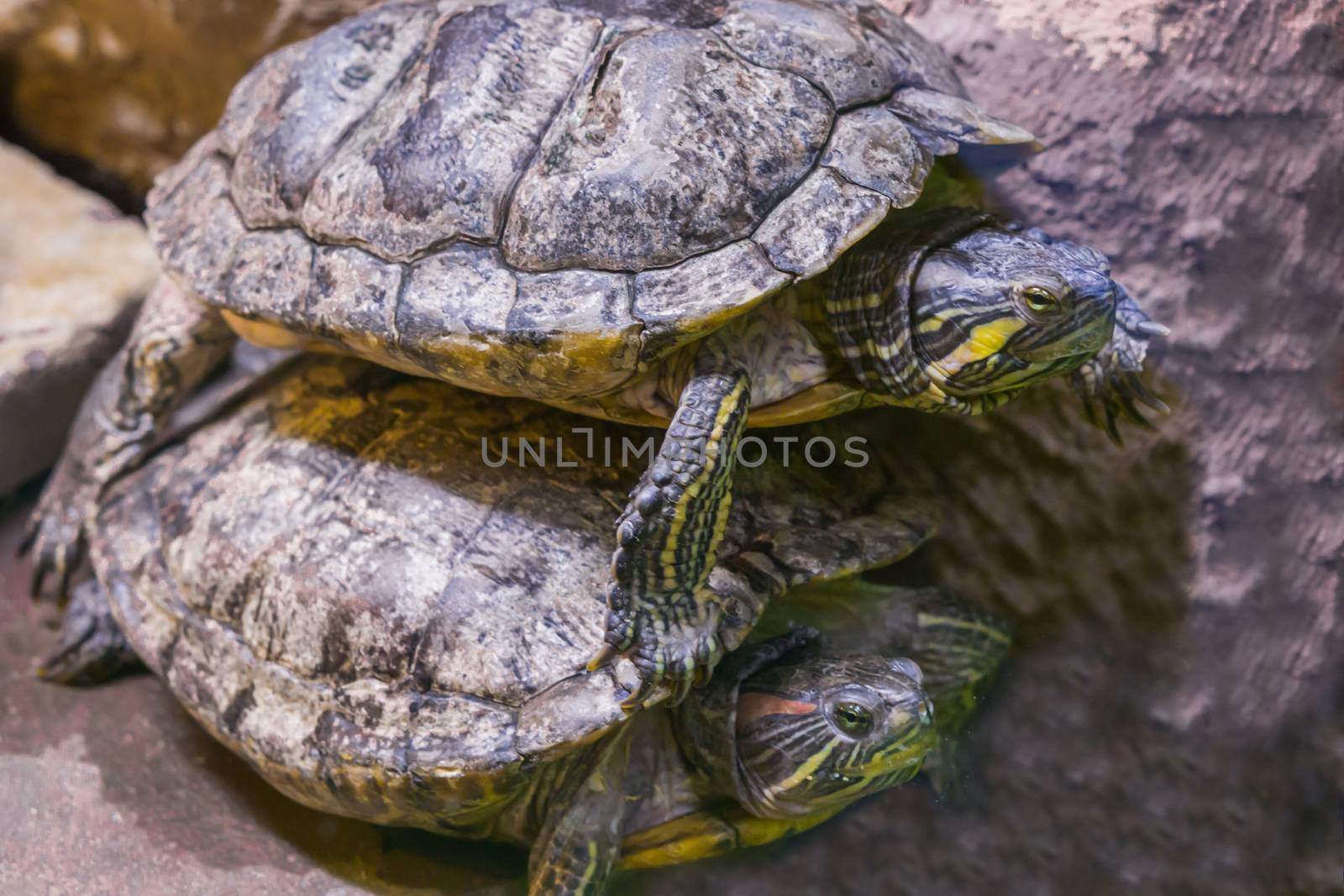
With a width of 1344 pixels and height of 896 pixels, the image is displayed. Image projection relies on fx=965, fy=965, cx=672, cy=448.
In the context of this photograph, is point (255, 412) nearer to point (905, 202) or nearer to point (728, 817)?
point (728, 817)

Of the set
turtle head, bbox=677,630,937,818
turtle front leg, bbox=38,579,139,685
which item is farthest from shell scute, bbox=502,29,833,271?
turtle front leg, bbox=38,579,139,685

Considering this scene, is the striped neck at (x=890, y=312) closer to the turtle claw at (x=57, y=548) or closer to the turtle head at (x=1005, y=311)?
the turtle head at (x=1005, y=311)

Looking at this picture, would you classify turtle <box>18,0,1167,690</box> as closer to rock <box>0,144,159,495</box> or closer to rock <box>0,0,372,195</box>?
rock <box>0,144,159,495</box>

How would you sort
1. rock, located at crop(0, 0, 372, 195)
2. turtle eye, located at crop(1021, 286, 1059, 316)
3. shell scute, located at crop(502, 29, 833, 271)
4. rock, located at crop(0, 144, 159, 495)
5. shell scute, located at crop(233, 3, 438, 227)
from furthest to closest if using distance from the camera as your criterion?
rock, located at crop(0, 0, 372, 195) < rock, located at crop(0, 144, 159, 495) < shell scute, located at crop(233, 3, 438, 227) < shell scute, located at crop(502, 29, 833, 271) < turtle eye, located at crop(1021, 286, 1059, 316)

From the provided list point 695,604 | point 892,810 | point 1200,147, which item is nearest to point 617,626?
point 695,604

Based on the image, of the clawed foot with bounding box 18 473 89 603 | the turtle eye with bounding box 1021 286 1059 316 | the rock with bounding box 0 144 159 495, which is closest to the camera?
the turtle eye with bounding box 1021 286 1059 316
